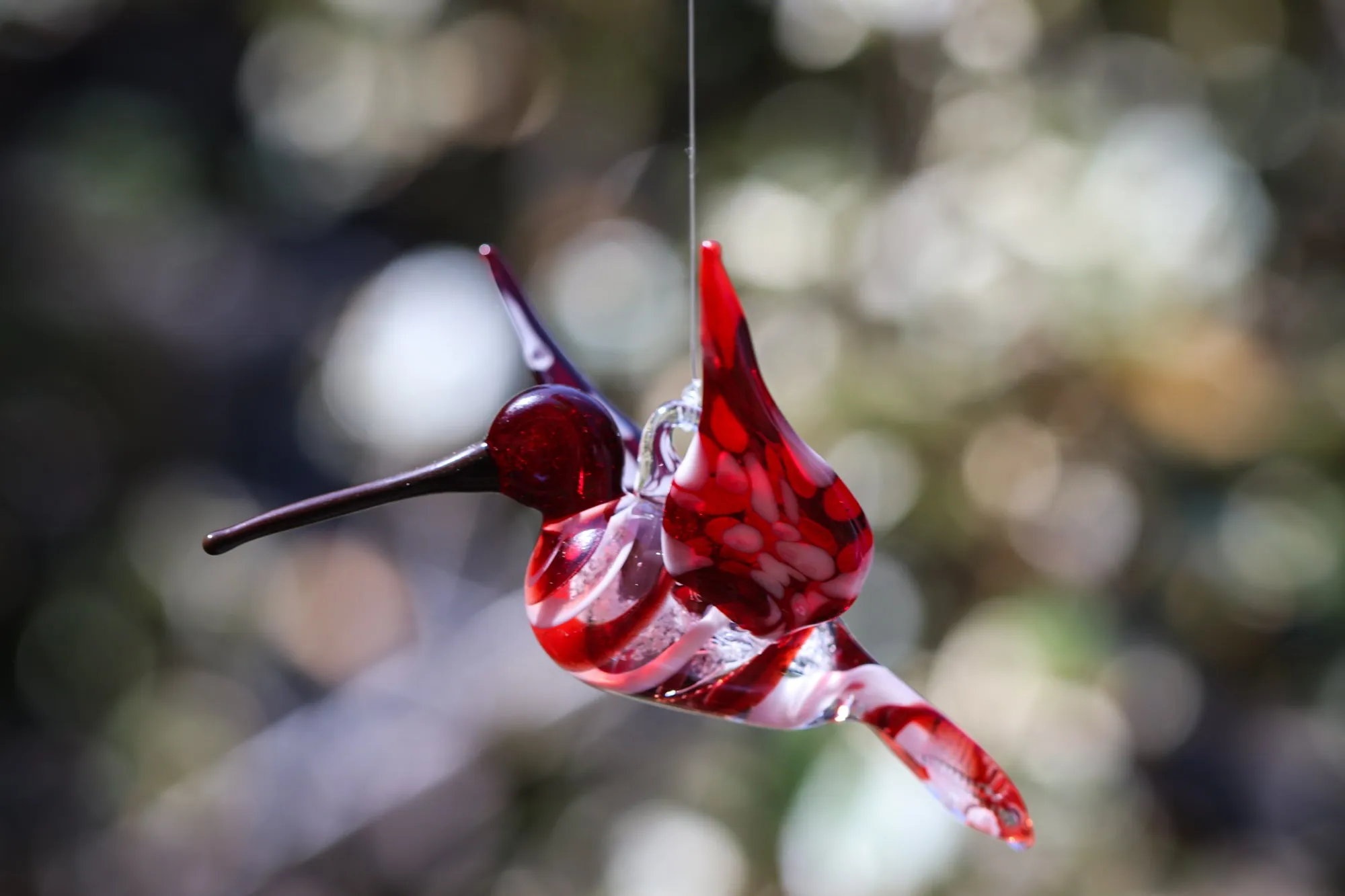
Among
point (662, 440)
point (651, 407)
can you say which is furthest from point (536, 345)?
point (651, 407)

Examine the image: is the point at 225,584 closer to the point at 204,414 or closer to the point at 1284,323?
the point at 204,414

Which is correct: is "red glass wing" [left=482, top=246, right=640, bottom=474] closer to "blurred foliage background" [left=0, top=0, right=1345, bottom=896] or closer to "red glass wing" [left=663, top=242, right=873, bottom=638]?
"red glass wing" [left=663, top=242, right=873, bottom=638]

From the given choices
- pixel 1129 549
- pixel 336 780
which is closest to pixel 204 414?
pixel 336 780

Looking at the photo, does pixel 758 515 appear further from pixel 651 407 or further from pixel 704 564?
pixel 651 407

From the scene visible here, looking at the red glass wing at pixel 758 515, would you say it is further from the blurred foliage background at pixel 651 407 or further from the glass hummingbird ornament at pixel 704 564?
the blurred foliage background at pixel 651 407

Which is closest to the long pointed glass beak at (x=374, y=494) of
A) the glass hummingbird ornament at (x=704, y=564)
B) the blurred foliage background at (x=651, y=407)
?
the glass hummingbird ornament at (x=704, y=564)

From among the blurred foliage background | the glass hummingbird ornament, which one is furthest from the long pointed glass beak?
the blurred foliage background
